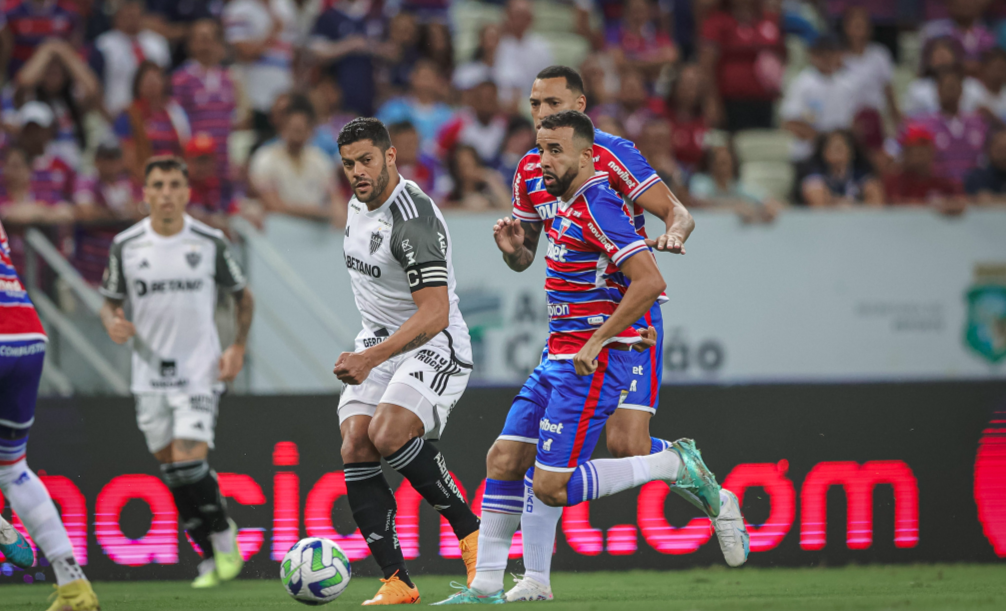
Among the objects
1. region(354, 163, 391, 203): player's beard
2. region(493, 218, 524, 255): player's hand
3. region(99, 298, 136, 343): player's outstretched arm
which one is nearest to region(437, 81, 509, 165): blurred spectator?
region(99, 298, 136, 343): player's outstretched arm

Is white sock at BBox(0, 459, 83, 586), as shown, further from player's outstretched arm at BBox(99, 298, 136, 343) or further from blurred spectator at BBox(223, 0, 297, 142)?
blurred spectator at BBox(223, 0, 297, 142)

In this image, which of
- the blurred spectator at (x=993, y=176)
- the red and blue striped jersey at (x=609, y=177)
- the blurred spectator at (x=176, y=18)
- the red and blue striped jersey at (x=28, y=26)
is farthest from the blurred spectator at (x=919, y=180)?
the red and blue striped jersey at (x=28, y=26)

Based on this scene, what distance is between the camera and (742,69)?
44.8ft

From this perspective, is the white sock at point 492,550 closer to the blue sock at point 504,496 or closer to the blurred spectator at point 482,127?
the blue sock at point 504,496

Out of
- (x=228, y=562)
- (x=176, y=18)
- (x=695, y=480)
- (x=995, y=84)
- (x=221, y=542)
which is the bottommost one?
(x=228, y=562)

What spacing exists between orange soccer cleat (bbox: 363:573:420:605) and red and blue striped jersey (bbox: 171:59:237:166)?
6.53 meters

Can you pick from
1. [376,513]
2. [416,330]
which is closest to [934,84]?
[416,330]

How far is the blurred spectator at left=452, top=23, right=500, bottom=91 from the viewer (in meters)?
13.1

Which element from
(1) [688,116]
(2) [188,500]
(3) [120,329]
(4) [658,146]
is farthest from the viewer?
(1) [688,116]

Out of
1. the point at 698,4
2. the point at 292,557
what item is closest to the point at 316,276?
the point at 292,557

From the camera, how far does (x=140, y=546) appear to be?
783 centimetres

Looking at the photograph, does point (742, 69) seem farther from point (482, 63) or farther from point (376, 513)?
point (376, 513)

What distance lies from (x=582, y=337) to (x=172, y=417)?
3.38m

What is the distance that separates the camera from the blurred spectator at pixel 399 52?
42.4ft
